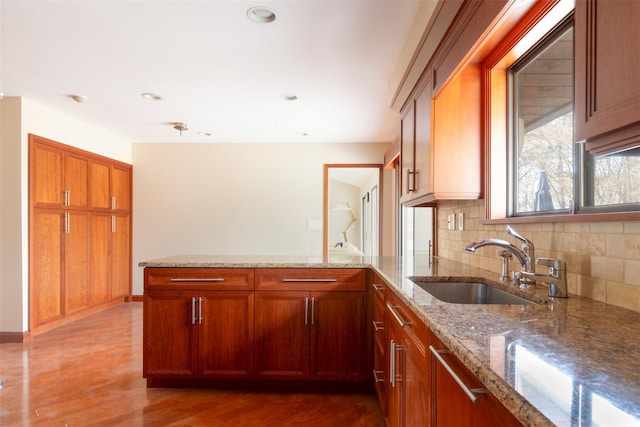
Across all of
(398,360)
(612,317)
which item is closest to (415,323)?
(398,360)

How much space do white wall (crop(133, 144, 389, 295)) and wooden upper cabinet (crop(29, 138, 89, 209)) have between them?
3.44 ft

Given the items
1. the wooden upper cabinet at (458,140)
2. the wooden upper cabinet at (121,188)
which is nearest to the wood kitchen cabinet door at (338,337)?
the wooden upper cabinet at (458,140)

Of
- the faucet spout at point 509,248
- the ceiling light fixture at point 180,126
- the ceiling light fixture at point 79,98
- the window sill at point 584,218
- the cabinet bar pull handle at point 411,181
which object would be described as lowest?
the faucet spout at point 509,248

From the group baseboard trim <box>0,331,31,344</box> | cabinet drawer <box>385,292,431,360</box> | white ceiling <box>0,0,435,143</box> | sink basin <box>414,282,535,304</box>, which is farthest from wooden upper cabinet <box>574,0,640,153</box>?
baseboard trim <box>0,331,31,344</box>

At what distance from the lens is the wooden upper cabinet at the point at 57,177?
139 inches

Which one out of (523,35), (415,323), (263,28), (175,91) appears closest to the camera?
(415,323)

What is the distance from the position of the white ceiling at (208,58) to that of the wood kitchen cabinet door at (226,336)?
5.62 ft

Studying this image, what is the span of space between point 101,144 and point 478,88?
14.9ft

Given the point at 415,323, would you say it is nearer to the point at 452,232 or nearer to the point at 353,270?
the point at 353,270

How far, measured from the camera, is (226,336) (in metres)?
2.34

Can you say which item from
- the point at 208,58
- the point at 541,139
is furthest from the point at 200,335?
the point at 541,139

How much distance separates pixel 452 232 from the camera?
8.31 feet

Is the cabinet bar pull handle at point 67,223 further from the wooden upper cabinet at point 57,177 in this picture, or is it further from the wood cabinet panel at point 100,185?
the wood cabinet panel at point 100,185

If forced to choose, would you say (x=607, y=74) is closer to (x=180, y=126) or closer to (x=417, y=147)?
(x=417, y=147)
